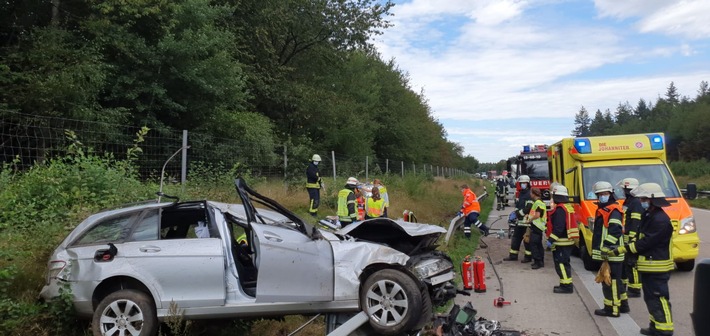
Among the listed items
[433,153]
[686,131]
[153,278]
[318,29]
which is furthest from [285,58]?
[686,131]

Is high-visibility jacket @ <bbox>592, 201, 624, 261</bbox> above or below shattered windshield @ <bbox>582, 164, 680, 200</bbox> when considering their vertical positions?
below

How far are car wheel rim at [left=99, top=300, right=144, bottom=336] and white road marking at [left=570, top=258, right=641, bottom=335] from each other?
5.05 metres

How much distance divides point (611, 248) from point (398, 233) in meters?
2.68

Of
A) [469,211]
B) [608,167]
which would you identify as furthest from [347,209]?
[608,167]

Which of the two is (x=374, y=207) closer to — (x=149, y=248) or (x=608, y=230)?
(x=608, y=230)

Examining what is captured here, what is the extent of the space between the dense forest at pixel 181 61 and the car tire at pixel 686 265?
1055cm

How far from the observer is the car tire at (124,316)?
4.84 meters

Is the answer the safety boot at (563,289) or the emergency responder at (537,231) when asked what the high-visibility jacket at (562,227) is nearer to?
the safety boot at (563,289)

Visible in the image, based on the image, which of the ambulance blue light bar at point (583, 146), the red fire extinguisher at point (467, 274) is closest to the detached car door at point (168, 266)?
the red fire extinguisher at point (467, 274)

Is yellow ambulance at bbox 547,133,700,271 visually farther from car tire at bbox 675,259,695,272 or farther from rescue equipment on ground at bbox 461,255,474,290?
rescue equipment on ground at bbox 461,255,474,290

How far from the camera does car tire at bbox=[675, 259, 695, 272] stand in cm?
858

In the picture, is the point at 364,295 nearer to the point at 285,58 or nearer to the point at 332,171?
the point at 332,171

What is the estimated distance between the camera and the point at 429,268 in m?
5.80

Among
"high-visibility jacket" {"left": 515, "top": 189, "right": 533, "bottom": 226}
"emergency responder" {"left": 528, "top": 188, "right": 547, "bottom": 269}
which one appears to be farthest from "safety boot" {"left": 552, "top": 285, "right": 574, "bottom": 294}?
"high-visibility jacket" {"left": 515, "top": 189, "right": 533, "bottom": 226}
